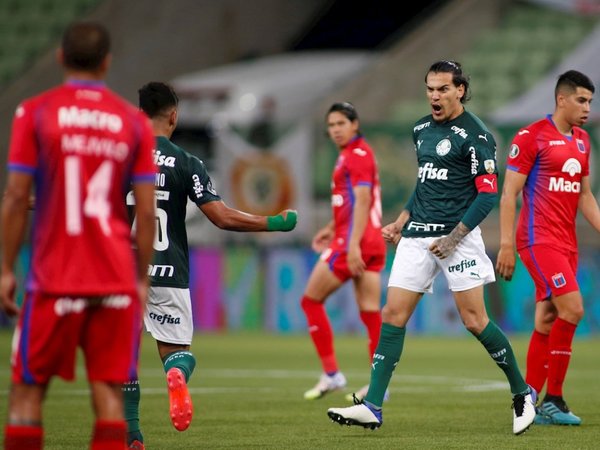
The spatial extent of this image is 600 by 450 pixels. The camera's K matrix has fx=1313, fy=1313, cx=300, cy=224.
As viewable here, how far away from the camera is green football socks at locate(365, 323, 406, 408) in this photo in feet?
27.8

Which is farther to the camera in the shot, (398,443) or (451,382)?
(451,382)

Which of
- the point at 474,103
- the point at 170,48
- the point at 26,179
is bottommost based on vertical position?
the point at 26,179

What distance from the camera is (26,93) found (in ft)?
89.6

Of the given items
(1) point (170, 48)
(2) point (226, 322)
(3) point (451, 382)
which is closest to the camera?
(3) point (451, 382)

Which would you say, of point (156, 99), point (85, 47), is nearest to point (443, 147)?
point (156, 99)

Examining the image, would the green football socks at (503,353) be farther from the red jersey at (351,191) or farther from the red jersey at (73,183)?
the red jersey at (73,183)

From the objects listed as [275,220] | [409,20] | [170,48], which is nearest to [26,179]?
[275,220]

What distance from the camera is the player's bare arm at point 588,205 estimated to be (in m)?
9.46

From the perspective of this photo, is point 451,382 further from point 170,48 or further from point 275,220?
point 170,48

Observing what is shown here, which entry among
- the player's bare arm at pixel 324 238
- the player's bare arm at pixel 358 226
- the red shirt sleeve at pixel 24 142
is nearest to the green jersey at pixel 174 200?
the red shirt sleeve at pixel 24 142

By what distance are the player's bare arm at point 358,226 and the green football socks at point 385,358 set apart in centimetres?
268

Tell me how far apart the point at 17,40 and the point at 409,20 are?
33.5 feet

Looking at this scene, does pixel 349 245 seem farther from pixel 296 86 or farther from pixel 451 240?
pixel 296 86

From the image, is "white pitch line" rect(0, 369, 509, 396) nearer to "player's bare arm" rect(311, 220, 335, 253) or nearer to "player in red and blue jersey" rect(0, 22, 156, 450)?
"player's bare arm" rect(311, 220, 335, 253)
